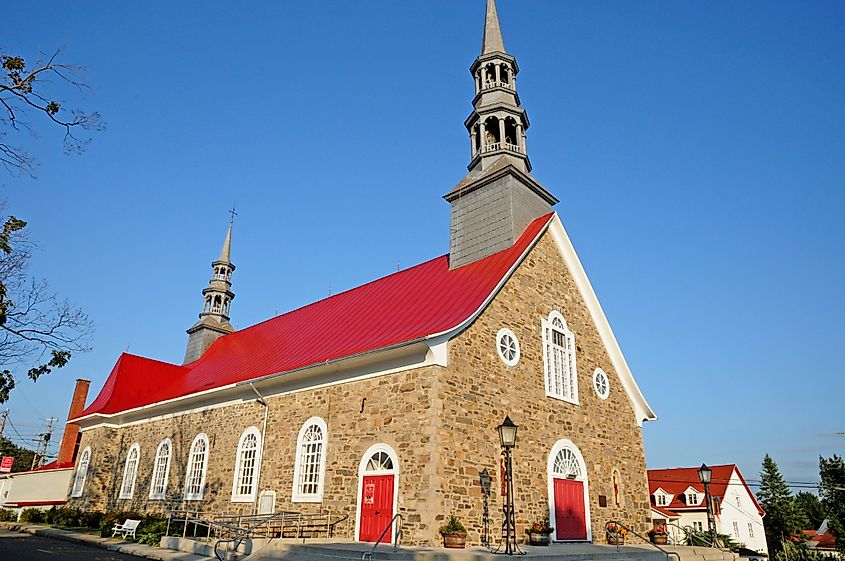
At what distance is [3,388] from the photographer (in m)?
8.59

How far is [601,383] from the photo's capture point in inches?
703

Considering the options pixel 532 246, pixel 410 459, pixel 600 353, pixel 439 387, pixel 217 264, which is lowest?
pixel 410 459

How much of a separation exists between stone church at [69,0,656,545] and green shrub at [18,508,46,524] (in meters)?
5.35

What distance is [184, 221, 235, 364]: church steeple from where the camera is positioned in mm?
31141

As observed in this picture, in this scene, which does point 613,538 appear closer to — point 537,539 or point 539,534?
point 539,534

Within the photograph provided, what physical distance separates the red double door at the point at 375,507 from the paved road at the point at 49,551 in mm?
6036

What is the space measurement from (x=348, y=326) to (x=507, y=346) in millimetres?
5545

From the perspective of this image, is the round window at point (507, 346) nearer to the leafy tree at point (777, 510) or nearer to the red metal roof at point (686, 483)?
the red metal roof at point (686, 483)

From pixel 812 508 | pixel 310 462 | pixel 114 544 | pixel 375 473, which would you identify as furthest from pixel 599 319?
→ pixel 812 508

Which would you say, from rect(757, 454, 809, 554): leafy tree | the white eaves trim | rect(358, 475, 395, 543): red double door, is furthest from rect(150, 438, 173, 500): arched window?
rect(757, 454, 809, 554): leafy tree

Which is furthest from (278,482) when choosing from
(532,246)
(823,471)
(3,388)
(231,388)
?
(823,471)

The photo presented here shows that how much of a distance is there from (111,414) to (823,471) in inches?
2593

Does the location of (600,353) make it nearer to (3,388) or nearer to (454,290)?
(454,290)

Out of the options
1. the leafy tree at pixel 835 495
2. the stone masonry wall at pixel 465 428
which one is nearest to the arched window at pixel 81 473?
the stone masonry wall at pixel 465 428
